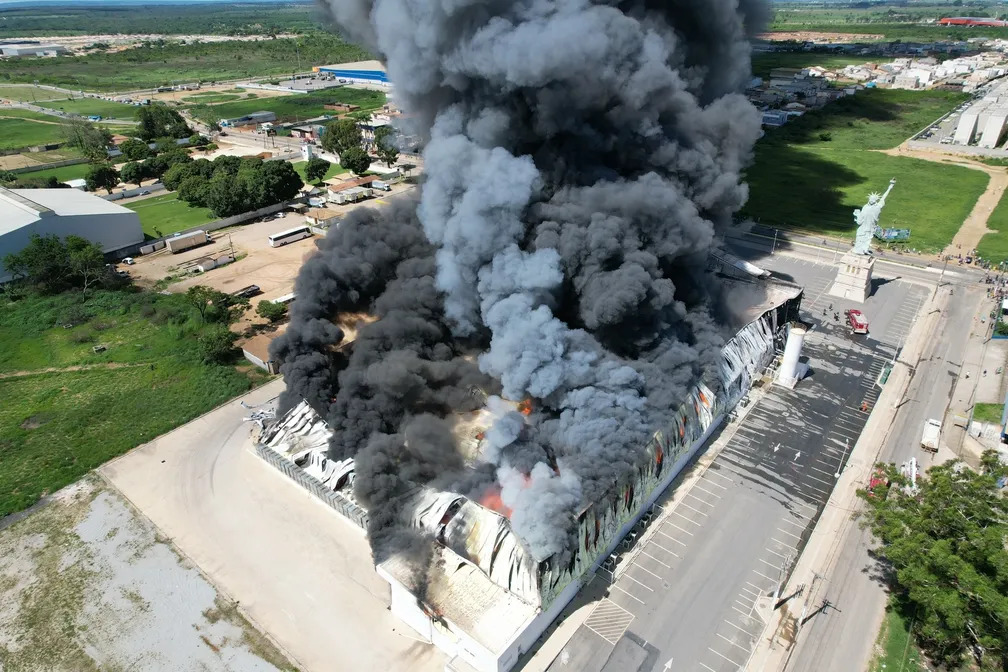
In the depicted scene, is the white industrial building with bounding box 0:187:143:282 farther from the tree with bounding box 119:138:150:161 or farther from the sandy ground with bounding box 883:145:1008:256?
the sandy ground with bounding box 883:145:1008:256

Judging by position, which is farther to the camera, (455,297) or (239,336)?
(239,336)

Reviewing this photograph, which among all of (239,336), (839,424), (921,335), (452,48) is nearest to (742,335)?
(839,424)

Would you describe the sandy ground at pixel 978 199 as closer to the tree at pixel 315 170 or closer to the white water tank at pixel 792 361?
the white water tank at pixel 792 361

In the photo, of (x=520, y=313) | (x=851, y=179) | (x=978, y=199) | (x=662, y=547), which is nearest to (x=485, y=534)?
(x=662, y=547)

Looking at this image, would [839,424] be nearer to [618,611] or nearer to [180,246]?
[618,611]

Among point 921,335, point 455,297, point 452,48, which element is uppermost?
point 452,48

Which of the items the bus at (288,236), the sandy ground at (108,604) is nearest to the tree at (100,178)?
the bus at (288,236)
